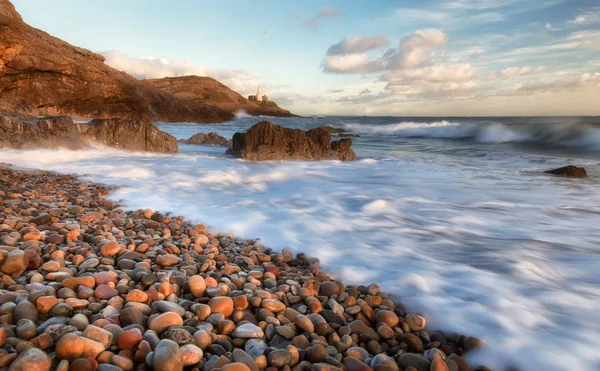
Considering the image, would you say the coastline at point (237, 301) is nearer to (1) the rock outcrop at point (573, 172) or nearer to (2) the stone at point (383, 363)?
(2) the stone at point (383, 363)

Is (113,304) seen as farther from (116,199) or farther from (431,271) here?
(116,199)

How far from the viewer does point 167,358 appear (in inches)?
48.8

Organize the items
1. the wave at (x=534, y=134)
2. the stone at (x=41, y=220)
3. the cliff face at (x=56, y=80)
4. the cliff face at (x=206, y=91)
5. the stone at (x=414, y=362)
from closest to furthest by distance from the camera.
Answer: the stone at (x=414, y=362) → the stone at (x=41, y=220) → the wave at (x=534, y=134) → the cliff face at (x=56, y=80) → the cliff face at (x=206, y=91)

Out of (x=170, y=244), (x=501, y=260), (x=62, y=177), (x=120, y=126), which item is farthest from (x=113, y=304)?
(x=120, y=126)

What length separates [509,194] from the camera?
6.36 meters

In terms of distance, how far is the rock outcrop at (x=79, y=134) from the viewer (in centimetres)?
782

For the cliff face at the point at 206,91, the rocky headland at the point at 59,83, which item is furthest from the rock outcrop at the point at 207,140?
the cliff face at the point at 206,91

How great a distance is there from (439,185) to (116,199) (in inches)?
234

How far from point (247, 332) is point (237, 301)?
11.0 inches

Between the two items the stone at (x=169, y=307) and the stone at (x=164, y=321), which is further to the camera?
the stone at (x=169, y=307)

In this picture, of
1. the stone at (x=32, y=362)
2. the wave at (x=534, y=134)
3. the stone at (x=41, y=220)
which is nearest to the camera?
the stone at (x=32, y=362)

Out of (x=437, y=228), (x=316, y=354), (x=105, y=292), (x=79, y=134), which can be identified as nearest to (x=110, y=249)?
(x=105, y=292)

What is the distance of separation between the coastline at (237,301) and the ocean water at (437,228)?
0.90 ft

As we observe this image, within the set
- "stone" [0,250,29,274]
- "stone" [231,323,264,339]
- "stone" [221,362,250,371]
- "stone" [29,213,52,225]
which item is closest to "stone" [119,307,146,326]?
"stone" [231,323,264,339]
